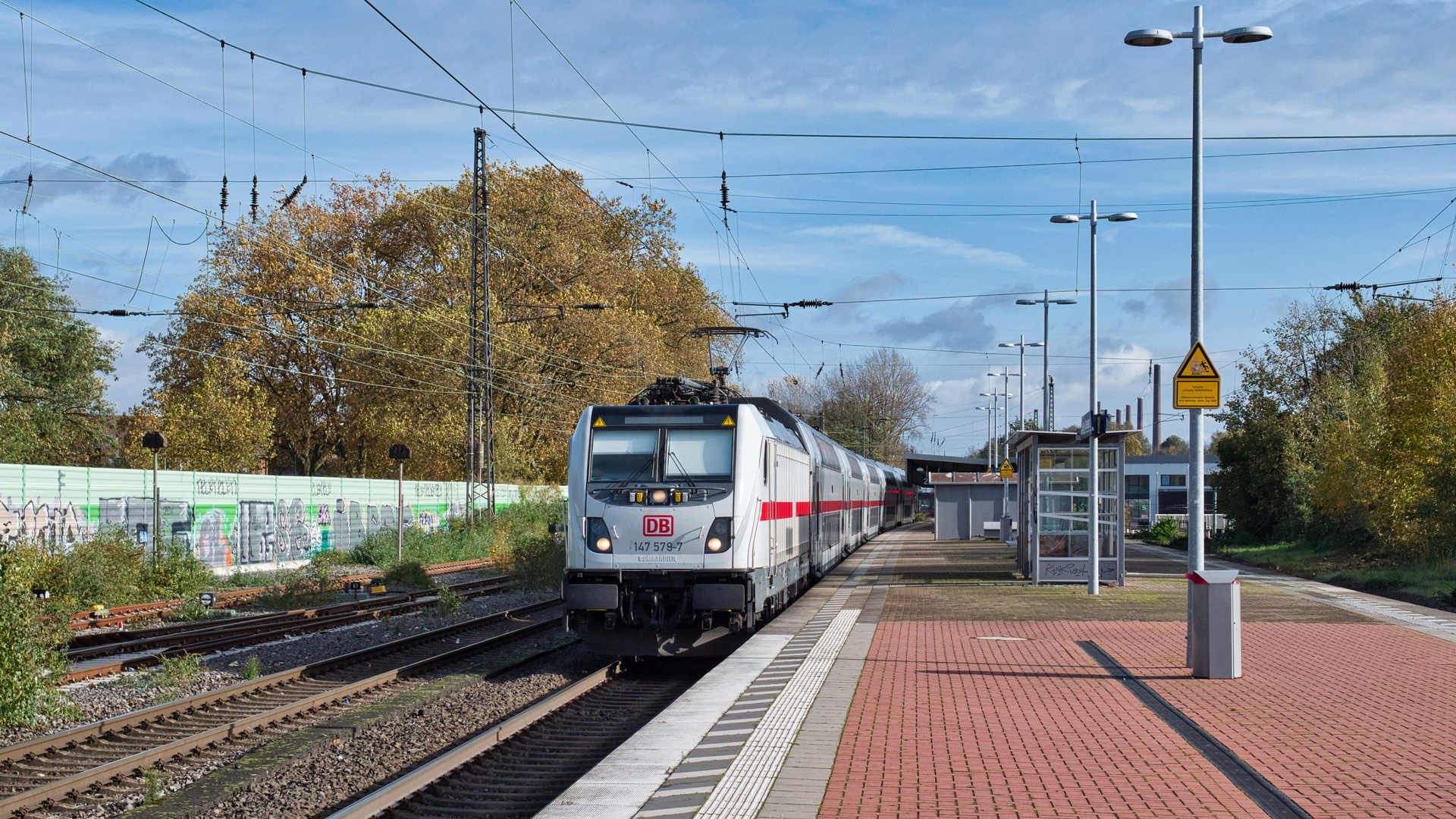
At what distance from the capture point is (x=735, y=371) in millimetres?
45531

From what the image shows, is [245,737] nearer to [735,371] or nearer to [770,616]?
[770,616]

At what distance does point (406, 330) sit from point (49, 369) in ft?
48.8

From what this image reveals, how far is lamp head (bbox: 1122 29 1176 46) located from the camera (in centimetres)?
1466

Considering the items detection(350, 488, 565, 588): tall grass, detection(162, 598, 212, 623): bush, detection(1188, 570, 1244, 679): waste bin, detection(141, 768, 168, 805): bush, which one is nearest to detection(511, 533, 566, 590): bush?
detection(350, 488, 565, 588): tall grass

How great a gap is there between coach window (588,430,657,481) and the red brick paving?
3.26 meters

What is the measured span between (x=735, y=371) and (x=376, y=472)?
17095 millimetres

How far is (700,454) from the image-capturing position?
1342 cm

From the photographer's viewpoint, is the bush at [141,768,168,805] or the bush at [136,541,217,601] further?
the bush at [136,541,217,601]

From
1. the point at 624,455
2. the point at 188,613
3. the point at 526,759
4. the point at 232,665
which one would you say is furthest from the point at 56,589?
the point at 526,759

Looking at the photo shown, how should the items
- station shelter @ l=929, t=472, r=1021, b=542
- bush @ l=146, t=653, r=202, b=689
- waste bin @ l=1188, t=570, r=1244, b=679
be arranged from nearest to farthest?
waste bin @ l=1188, t=570, r=1244, b=679, bush @ l=146, t=653, r=202, b=689, station shelter @ l=929, t=472, r=1021, b=542

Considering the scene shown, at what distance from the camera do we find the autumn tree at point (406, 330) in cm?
4425

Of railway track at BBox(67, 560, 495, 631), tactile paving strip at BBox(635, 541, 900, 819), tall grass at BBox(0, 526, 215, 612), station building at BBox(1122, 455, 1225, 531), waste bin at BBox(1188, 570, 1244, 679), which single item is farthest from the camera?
station building at BBox(1122, 455, 1225, 531)

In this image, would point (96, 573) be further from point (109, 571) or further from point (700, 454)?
point (700, 454)

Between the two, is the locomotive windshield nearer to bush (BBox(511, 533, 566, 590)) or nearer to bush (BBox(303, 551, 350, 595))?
bush (BBox(303, 551, 350, 595))
